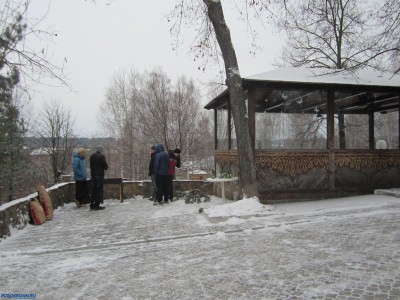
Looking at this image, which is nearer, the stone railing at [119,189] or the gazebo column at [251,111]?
the gazebo column at [251,111]

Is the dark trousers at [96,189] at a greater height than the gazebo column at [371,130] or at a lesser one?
lesser

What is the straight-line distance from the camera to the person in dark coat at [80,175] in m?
9.43

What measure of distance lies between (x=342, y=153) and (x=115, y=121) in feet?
92.3

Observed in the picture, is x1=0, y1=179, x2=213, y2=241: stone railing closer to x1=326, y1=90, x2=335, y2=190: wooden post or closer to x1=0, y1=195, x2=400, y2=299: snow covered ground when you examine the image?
x1=0, y1=195, x2=400, y2=299: snow covered ground

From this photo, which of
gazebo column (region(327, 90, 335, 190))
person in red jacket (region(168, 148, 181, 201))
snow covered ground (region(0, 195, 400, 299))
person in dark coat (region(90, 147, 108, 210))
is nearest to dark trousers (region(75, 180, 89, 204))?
person in dark coat (region(90, 147, 108, 210))

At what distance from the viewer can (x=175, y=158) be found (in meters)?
10.5

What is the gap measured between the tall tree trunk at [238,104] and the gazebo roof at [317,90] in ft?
1.55

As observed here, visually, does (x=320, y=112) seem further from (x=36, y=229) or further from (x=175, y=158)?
(x=36, y=229)

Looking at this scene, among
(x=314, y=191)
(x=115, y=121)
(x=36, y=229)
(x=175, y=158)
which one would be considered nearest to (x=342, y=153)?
(x=314, y=191)

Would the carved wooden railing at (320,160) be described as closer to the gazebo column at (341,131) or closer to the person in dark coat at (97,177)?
the gazebo column at (341,131)

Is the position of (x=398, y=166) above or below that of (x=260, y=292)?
above

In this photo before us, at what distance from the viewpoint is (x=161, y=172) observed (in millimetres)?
9430

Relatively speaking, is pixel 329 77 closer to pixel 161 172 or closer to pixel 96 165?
pixel 161 172

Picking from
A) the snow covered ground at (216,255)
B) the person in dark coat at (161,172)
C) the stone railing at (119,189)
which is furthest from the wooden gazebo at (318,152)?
the person in dark coat at (161,172)
